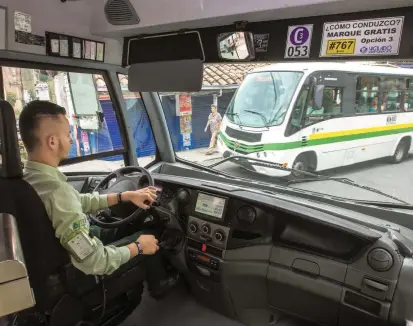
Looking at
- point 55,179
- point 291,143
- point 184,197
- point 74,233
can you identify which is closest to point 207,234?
point 184,197

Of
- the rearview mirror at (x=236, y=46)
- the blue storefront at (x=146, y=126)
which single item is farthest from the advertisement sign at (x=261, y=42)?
the blue storefront at (x=146, y=126)

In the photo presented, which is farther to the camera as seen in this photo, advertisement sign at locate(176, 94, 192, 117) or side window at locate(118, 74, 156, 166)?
side window at locate(118, 74, 156, 166)

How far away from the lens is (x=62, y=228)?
1500 mm

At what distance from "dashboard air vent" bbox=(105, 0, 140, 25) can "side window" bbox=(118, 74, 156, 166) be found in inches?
32.5

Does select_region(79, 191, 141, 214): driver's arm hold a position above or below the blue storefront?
below

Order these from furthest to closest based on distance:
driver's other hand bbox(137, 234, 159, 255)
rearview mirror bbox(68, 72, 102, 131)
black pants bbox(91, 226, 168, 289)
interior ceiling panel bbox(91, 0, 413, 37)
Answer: rearview mirror bbox(68, 72, 102, 131)
black pants bbox(91, 226, 168, 289)
driver's other hand bbox(137, 234, 159, 255)
interior ceiling panel bbox(91, 0, 413, 37)

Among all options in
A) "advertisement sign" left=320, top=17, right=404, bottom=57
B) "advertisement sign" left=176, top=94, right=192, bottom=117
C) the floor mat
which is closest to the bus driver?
the floor mat

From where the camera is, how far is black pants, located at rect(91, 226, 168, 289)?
2182mm

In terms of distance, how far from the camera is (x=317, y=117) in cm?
386

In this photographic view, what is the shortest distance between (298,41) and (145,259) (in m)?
1.69

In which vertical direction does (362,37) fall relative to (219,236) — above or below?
above

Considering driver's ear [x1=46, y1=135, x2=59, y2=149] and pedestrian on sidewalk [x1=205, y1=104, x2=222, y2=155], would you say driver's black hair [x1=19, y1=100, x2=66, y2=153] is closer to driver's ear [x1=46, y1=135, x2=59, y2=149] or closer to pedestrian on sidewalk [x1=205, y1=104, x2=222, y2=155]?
driver's ear [x1=46, y1=135, x2=59, y2=149]

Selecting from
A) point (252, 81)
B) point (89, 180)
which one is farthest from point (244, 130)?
point (89, 180)

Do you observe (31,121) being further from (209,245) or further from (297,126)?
(297,126)
